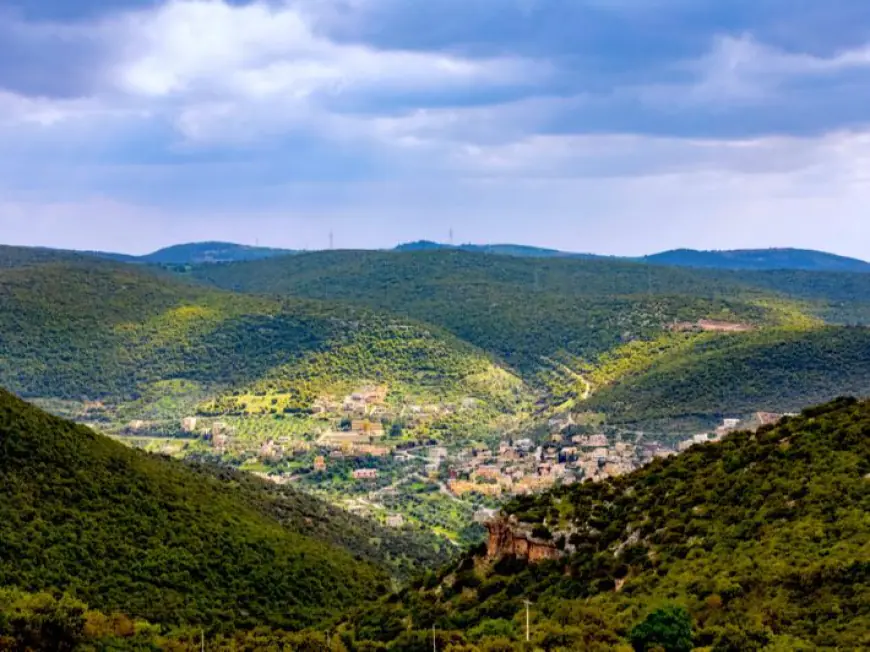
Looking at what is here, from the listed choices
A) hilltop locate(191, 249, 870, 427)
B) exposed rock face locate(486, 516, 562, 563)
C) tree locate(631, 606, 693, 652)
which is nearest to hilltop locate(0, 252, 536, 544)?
hilltop locate(191, 249, 870, 427)

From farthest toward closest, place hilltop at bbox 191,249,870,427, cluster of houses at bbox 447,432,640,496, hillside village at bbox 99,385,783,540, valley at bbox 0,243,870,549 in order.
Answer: hilltop at bbox 191,249,870,427 → valley at bbox 0,243,870,549 → cluster of houses at bbox 447,432,640,496 → hillside village at bbox 99,385,783,540

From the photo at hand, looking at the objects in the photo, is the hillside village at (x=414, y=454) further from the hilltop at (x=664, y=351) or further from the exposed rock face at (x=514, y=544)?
the exposed rock face at (x=514, y=544)

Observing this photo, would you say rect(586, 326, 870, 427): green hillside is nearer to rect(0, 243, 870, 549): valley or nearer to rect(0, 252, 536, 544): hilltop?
rect(0, 243, 870, 549): valley

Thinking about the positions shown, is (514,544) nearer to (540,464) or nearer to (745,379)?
(540,464)

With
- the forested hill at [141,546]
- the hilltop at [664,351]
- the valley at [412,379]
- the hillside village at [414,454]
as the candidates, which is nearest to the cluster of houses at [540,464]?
the hillside village at [414,454]

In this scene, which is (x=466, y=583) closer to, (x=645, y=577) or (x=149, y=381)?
(x=645, y=577)

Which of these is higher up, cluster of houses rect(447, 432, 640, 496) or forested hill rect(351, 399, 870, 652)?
forested hill rect(351, 399, 870, 652)
